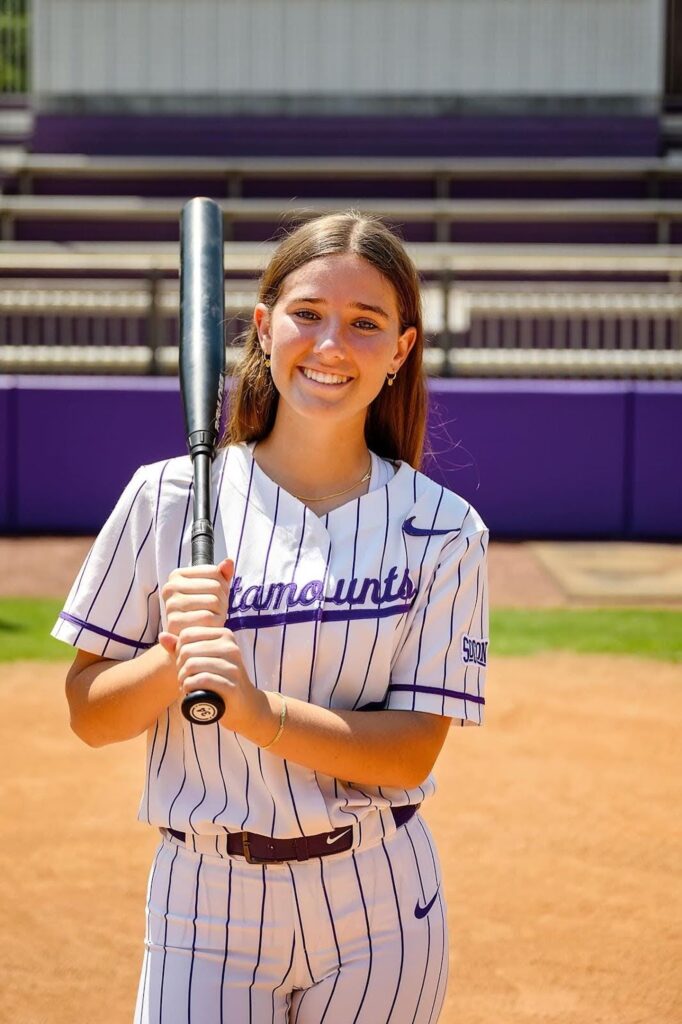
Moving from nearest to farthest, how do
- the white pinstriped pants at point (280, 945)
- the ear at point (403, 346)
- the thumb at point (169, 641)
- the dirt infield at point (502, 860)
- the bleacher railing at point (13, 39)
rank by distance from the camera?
the thumb at point (169, 641), the white pinstriped pants at point (280, 945), the ear at point (403, 346), the dirt infield at point (502, 860), the bleacher railing at point (13, 39)

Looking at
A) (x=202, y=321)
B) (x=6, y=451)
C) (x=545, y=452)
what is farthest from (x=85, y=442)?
(x=202, y=321)

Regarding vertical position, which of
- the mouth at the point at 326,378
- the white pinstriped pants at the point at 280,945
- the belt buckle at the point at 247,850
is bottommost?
the white pinstriped pants at the point at 280,945

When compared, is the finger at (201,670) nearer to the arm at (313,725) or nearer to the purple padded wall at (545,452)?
the arm at (313,725)

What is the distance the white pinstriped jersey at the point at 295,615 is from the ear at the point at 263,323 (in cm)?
23

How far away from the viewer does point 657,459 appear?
1169 centimetres

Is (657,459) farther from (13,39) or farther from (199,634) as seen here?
(13,39)

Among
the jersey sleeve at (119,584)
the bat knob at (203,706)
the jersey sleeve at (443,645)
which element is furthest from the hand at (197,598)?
the jersey sleeve at (443,645)

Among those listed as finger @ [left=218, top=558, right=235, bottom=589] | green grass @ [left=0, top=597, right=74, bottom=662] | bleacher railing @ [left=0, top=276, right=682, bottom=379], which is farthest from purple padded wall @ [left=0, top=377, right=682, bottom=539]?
finger @ [left=218, top=558, right=235, bottom=589]

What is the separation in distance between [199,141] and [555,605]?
39.1 ft

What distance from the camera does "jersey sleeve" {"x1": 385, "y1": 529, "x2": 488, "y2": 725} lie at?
79.8 inches

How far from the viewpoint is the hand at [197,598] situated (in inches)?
70.2

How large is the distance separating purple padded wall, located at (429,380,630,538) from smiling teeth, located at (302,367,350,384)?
9.68 metres

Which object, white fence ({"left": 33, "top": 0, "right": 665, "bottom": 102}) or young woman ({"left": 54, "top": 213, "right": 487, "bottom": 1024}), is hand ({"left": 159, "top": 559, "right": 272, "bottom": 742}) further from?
white fence ({"left": 33, "top": 0, "right": 665, "bottom": 102})

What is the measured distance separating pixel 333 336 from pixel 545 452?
392 inches
